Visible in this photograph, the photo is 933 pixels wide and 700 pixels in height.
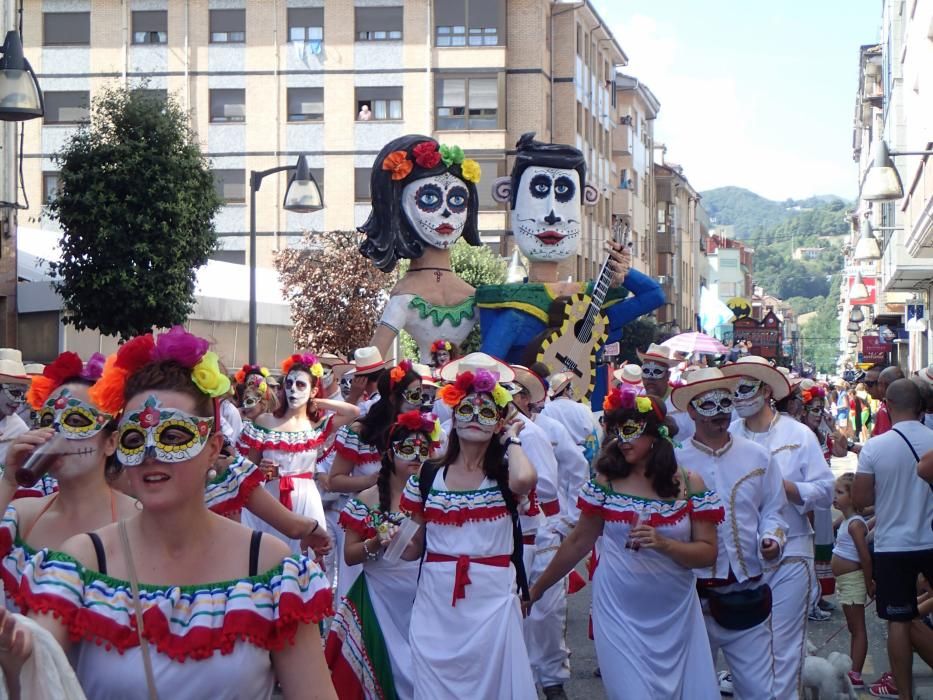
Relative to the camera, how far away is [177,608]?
368 centimetres

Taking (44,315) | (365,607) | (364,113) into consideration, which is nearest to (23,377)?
Result: (365,607)

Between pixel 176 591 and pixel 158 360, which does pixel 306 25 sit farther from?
pixel 176 591

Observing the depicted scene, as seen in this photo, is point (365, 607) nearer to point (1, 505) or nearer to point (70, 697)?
point (1, 505)

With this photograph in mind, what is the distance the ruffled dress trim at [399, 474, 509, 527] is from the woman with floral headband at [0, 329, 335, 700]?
3.21m

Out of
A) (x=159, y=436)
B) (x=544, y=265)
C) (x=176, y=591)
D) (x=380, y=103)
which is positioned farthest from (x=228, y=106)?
(x=176, y=591)

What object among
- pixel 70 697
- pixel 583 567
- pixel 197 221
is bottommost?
pixel 583 567

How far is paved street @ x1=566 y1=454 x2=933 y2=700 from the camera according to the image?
9625 millimetres

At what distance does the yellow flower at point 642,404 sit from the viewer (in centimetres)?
709

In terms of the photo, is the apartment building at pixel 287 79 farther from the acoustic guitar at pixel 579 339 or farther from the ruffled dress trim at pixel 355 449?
the ruffled dress trim at pixel 355 449

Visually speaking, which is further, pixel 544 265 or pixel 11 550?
pixel 544 265

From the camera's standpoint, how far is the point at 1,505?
18.6ft

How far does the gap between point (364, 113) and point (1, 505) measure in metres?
43.6

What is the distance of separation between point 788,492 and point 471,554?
2.55 metres

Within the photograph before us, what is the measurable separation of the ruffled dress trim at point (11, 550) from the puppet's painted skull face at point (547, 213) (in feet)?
30.2
